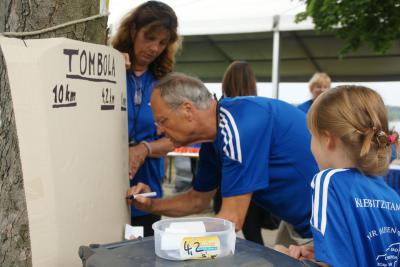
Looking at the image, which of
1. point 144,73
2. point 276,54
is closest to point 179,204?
point 144,73

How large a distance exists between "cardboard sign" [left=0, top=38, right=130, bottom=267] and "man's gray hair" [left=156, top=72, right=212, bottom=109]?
300mm

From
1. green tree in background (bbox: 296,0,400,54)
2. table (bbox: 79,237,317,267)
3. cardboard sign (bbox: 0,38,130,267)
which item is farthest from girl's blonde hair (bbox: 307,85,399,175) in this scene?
green tree in background (bbox: 296,0,400,54)

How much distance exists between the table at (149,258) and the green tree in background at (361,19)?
468 cm

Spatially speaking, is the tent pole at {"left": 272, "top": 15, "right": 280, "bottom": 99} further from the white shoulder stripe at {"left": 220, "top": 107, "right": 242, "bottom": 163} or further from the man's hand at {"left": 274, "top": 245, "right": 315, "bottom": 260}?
the man's hand at {"left": 274, "top": 245, "right": 315, "bottom": 260}

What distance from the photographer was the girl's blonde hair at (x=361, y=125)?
4.00ft

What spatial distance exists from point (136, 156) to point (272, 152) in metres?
0.50

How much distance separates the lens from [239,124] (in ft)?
4.66

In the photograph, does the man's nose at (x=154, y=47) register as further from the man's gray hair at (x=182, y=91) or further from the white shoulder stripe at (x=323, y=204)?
the white shoulder stripe at (x=323, y=204)

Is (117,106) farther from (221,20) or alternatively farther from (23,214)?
(221,20)

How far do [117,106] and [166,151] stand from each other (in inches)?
23.2

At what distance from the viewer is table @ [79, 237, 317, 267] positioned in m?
0.90

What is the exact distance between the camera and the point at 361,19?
5.28 meters

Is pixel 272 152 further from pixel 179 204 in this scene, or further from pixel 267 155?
pixel 179 204

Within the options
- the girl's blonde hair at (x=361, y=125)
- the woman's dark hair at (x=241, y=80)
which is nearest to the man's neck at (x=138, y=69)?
the girl's blonde hair at (x=361, y=125)
